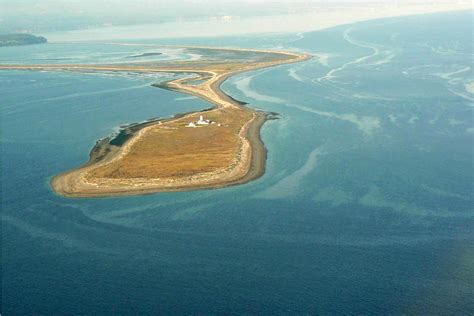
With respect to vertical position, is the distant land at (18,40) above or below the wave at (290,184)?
above

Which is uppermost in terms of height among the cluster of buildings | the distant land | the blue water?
the distant land

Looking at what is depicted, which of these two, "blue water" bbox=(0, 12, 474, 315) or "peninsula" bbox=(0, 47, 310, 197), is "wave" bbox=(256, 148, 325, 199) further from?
"peninsula" bbox=(0, 47, 310, 197)

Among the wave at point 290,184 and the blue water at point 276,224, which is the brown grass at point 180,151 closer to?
the blue water at point 276,224

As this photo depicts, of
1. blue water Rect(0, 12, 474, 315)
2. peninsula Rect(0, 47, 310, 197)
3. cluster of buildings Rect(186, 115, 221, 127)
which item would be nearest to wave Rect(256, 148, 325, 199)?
blue water Rect(0, 12, 474, 315)

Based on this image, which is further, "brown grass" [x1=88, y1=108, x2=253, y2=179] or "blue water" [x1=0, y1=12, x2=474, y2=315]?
"brown grass" [x1=88, y1=108, x2=253, y2=179]

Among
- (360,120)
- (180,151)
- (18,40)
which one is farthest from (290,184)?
(18,40)

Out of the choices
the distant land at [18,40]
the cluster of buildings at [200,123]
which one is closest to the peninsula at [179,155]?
the cluster of buildings at [200,123]
